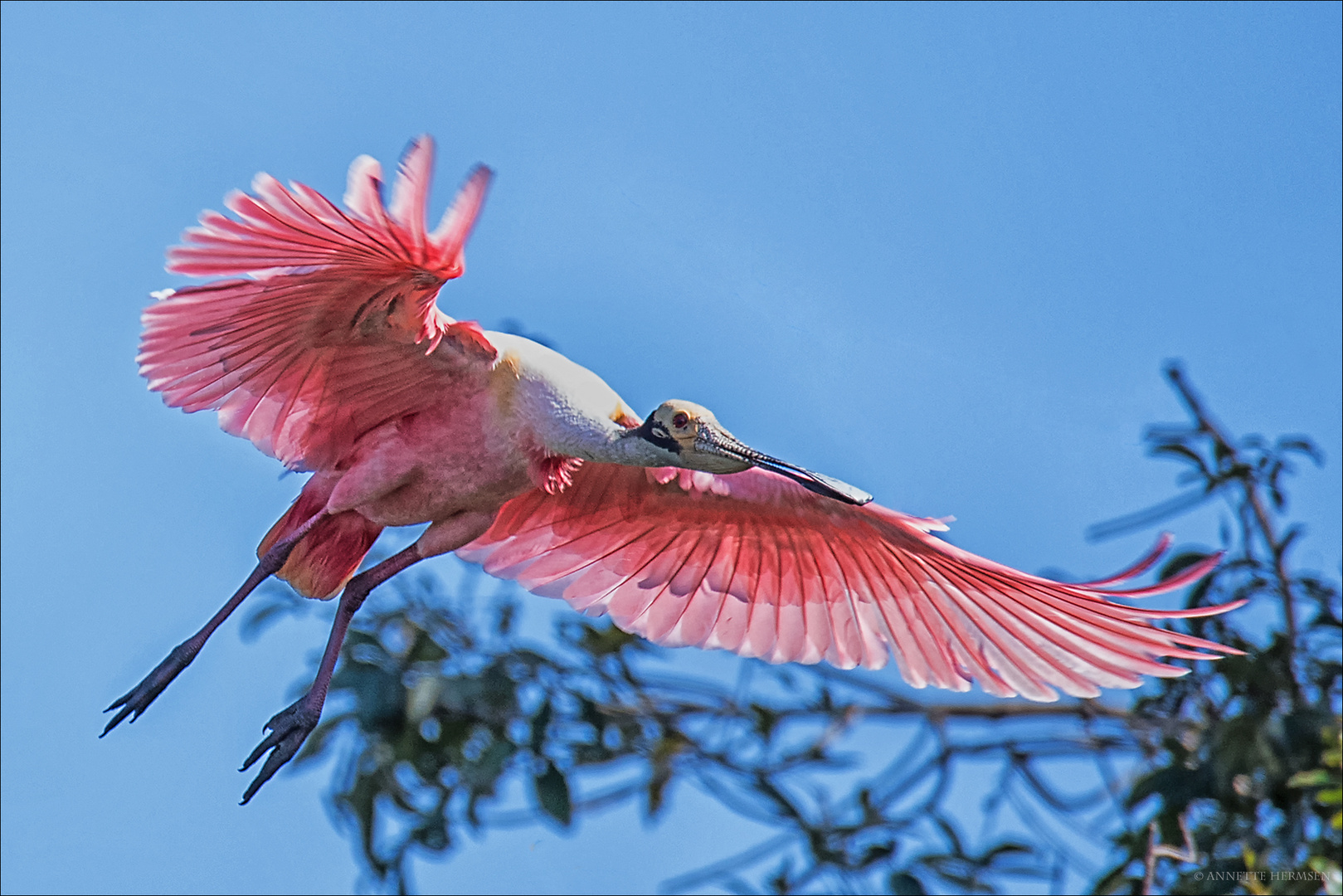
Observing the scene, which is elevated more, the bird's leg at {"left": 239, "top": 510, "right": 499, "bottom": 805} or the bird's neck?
the bird's neck

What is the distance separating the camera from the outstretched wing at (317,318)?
126 inches

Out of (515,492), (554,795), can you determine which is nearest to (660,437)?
(515,492)

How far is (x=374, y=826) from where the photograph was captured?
5035 millimetres

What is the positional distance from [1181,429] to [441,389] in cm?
225

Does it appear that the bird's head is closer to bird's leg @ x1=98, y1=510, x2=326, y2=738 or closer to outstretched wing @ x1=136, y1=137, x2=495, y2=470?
outstretched wing @ x1=136, y1=137, x2=495, y2=470

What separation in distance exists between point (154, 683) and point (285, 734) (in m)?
0.30

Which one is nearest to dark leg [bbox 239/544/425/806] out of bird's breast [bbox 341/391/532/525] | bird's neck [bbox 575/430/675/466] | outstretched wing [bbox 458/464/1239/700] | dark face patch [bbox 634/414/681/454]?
bird's breast [bbox 341/391/532/525]

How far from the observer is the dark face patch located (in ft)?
12.5

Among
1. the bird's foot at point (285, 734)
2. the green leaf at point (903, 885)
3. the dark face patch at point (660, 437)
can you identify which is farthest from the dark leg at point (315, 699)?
the green leaf at point (903, 885)

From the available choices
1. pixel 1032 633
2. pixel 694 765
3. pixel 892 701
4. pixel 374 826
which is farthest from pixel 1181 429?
pixel 374 826

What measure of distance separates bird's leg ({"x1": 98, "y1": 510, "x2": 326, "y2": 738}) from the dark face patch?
76 centimetres

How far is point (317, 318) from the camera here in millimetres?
3703

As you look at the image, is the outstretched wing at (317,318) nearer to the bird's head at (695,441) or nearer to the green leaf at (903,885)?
the bird's head at (695,441)

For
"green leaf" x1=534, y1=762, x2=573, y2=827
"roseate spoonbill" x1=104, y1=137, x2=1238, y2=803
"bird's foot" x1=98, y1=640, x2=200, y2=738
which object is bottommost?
"bird's foot" x1=98, y1=640, x2=200, y2=738
